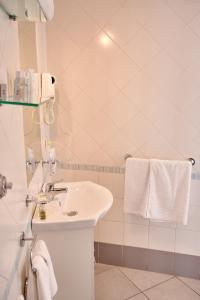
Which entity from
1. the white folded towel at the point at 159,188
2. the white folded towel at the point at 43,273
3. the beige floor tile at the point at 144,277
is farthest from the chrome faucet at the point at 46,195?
the beige floor tile at the point at 144,277

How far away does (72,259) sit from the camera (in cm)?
165

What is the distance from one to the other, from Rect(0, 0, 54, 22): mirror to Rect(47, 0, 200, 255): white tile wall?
2.60 feet

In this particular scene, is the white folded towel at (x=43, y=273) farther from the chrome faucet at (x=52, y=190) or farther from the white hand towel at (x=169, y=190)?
the white hand towel at (x=169, y=190)

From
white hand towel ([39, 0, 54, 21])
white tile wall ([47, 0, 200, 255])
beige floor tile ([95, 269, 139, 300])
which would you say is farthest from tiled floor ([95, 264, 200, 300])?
white hand towel ([39, 0, 54, 21])

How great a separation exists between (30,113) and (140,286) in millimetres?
1667

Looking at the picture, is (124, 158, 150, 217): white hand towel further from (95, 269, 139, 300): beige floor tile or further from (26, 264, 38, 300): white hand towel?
(26, 264, 38, 300): white hand towel

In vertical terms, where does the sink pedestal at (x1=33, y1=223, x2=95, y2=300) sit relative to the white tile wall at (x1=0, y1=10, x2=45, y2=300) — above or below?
below

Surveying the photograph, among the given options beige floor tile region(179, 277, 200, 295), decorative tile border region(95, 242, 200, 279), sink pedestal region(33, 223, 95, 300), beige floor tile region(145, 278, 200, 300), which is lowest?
beige floor tile region(145, 278, 200, 300)

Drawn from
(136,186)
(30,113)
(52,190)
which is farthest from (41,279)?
(136,186)

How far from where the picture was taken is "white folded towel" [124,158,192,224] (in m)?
2.01

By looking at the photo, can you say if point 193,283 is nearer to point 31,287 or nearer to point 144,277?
point 144,277

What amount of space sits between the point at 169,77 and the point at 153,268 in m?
1.63

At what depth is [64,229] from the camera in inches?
61.0

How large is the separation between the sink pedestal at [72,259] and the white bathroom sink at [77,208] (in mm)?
71
